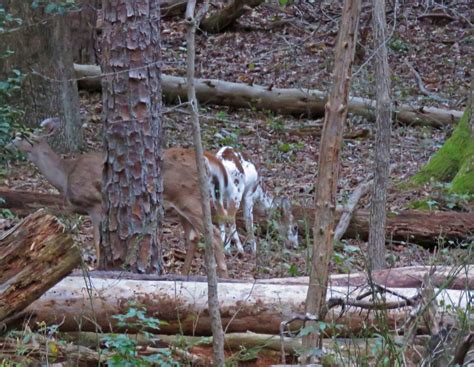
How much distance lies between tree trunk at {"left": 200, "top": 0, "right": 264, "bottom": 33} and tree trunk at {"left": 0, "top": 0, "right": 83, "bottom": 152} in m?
5.84

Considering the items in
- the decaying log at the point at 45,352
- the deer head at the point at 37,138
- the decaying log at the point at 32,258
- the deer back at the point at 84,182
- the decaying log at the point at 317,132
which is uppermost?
the decaying log at the point at 32,258

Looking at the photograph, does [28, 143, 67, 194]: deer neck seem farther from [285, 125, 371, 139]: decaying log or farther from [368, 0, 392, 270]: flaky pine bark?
[285, 125, 371, 139]: decaying log

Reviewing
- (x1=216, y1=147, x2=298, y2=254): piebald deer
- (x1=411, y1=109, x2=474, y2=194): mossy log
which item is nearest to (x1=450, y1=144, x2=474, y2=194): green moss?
(x1=411, y1=109, x2=474, y2=194): mossy log

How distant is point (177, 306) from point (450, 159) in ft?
20.8

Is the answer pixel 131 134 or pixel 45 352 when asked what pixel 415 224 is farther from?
pixel 45 352

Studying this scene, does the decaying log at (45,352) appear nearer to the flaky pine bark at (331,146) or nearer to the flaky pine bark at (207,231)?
the flaky pine bark at (207,231)

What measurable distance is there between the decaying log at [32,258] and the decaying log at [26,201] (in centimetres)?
500

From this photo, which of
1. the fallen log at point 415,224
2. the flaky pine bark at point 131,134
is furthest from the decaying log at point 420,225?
the flaky pine bark at point 131,134

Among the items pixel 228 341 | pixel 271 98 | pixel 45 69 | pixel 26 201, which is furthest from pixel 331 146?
pixel 271 98

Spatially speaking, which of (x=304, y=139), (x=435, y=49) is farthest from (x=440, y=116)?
(x=435, y=49)

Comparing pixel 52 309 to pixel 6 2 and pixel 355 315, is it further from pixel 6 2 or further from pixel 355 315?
pixel 6 2

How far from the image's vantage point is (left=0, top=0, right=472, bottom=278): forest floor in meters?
9.55

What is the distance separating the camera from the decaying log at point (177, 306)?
18.5 feet

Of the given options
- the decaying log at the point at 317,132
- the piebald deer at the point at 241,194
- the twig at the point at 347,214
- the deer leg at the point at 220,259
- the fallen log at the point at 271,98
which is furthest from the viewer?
the fallen log at the point at 271,98
